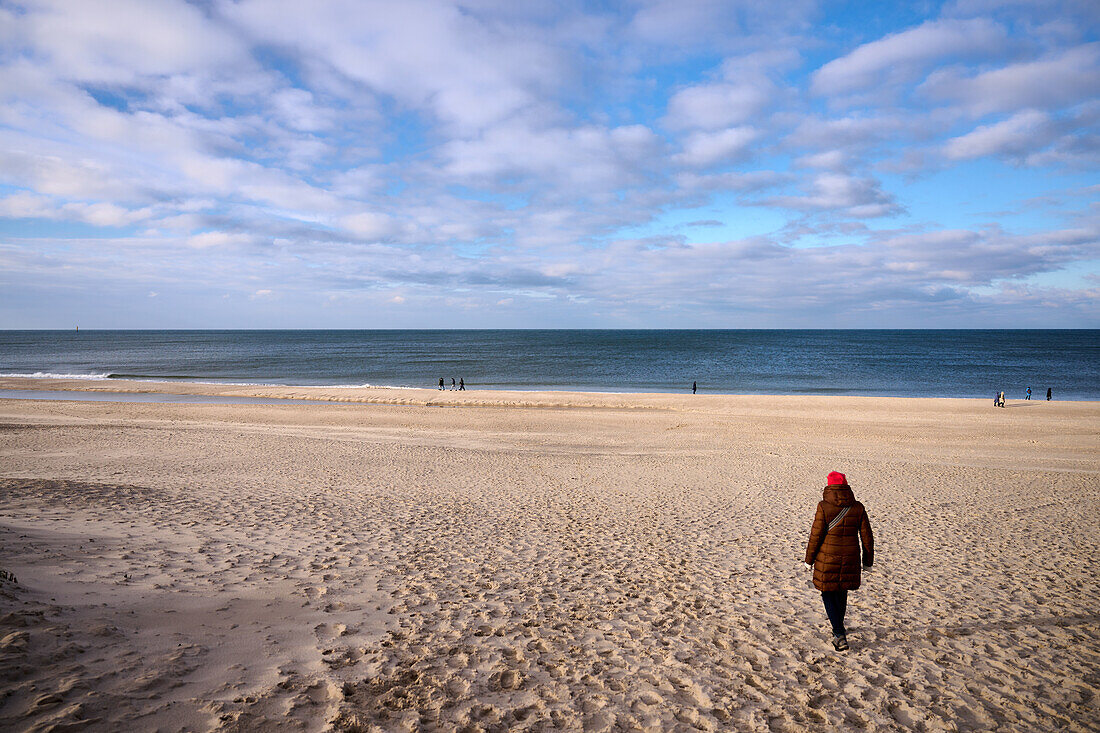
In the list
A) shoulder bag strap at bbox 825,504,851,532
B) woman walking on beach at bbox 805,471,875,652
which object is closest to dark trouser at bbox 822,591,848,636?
woman walking on beach at bbox 805,471,875,652

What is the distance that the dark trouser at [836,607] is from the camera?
237 inches

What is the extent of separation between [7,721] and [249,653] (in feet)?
5.96

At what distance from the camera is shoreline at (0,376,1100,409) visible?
116 ft

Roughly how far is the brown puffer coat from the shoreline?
28.6 metres

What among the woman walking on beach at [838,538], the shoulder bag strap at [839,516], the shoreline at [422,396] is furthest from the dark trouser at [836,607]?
Answer: the shoreline at [422,396]

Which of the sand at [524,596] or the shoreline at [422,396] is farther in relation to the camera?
the shoreline at [422,396]

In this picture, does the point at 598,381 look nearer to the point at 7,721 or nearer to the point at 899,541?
the point at 899,541

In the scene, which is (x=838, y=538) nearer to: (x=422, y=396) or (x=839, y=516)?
(x=839, y=516)

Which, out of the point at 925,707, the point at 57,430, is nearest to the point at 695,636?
the point at 925,707

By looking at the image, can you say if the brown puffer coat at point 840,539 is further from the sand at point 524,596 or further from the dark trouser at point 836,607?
the sand at point 524,596

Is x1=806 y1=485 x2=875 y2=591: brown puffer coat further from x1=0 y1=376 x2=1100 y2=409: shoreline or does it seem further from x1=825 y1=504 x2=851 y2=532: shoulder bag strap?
x1=0 y1=376 x2=1100 y2=409: shoreline

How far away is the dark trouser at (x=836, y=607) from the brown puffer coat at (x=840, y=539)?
301mm

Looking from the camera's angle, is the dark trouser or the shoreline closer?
the dark trouser

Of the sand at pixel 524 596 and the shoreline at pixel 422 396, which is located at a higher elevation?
the sand at pixel 524 596
